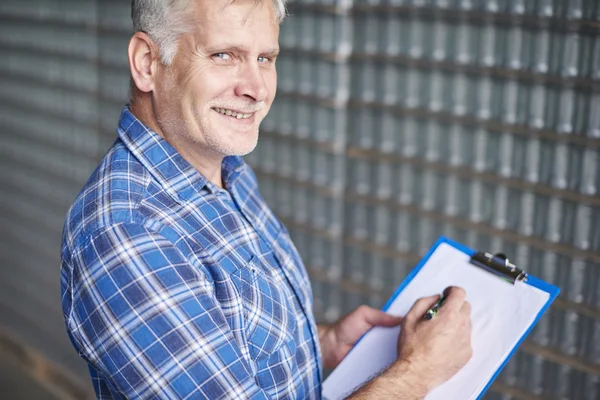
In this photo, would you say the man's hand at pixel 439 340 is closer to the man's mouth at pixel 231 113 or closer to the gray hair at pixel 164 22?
the man's mouth at pixel 231 113

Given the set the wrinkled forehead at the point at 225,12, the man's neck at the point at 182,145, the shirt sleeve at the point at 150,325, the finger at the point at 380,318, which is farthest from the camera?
the finger at the point at 380,318

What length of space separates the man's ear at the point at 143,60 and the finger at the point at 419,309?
65 centimetres

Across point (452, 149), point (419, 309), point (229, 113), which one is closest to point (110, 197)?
point (229, 113)

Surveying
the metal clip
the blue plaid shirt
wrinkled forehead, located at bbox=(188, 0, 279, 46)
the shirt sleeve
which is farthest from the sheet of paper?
wrinkled forehead, located at bbox=(188, 0, 279, 46)

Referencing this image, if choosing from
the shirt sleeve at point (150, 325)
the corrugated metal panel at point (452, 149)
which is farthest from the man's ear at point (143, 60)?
the corrugated metal panel at point (452, 149)

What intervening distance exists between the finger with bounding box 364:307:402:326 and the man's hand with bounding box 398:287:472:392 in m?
0.14

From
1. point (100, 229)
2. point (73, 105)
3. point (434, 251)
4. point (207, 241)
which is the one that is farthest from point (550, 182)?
point (73, 105)

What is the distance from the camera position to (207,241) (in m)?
1.30

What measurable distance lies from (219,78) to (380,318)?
62cm

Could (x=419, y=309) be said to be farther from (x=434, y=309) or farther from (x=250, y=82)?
(x=250, y=82)

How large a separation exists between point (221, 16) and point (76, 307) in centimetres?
56

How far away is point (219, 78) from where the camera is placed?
1347 millimetres

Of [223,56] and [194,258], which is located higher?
[223,56]

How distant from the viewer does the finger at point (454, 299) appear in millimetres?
1375
